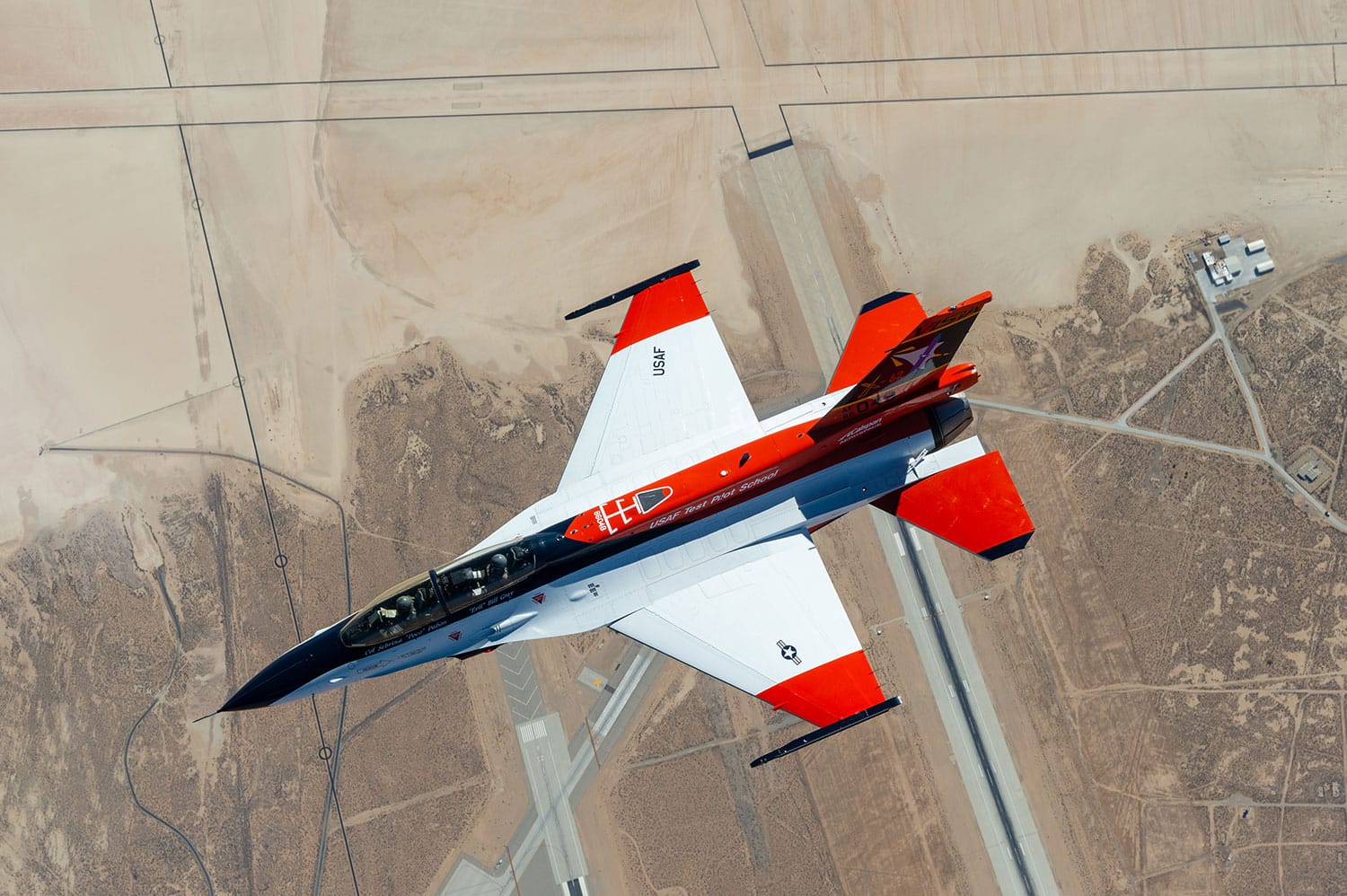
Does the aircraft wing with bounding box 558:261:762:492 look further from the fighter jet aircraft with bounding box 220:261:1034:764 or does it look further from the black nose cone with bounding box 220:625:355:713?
the black nose cone with bounding box 220:625:355:713

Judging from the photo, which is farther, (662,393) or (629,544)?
(662,393)

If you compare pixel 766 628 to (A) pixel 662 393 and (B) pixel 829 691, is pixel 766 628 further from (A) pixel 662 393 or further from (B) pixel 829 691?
(A) pixel 662 393

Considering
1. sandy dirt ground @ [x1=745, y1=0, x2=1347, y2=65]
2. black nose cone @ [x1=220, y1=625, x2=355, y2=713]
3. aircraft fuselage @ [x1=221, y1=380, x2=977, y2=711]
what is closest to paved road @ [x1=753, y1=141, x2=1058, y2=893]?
aircraft fuselage @ [x1=221, y1=380, x2=977, y2=711]

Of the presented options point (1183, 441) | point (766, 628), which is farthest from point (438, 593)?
point (1183, 441)

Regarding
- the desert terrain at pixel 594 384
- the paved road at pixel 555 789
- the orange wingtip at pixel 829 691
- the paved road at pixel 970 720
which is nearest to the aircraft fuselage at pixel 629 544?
the orange wingtip at pixel 829 691

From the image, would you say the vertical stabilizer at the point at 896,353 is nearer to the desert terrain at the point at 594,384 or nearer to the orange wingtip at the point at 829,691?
the desert terrain at the point at 594,384
